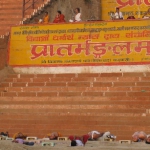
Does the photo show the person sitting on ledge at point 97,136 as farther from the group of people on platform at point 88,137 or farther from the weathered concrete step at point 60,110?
the weathered concrete step at point 60,110

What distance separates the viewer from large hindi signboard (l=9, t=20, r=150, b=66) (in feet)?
62.1

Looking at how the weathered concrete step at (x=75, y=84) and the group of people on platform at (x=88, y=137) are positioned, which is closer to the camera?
the group of people on platform at (x=88, y=137)

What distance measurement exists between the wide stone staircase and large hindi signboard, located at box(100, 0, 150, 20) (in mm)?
5540

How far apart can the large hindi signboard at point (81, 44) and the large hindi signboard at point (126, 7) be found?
435 cm

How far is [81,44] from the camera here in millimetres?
19312

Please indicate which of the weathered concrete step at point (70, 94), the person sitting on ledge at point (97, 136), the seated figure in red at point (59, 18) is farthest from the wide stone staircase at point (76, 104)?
the seated figure in red at point (59, 18)

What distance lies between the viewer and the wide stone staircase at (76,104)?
53.1ft

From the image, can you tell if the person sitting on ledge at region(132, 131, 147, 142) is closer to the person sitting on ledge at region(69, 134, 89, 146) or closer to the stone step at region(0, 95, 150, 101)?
the person sitting on ledge at region(69, 134, 89, 146)

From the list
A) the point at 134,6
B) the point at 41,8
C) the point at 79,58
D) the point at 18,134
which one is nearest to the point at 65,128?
the point at 18,134

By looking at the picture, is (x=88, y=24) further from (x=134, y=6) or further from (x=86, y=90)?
(x=134, y=6)

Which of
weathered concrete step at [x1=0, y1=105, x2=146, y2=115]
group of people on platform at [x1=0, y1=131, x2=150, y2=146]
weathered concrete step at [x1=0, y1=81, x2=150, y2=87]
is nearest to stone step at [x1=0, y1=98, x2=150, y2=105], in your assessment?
weathered concrete step at [x1=0, y1=105, x2=146, y2=115]

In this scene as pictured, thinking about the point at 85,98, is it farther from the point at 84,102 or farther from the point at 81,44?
the point at 81,44

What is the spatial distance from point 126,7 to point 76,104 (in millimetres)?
7649

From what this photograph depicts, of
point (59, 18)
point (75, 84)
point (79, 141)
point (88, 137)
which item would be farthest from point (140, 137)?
point (59, 18)
